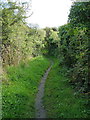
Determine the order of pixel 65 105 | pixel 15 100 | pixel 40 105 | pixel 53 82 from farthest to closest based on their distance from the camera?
pixel 53 82 < pixel 40 105 < pixel 15 100 < pixel 65 105

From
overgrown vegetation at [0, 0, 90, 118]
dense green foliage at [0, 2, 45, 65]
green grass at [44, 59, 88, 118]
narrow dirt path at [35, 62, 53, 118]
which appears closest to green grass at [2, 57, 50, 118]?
overgrown vegetation at [0, 0, 90, 118]

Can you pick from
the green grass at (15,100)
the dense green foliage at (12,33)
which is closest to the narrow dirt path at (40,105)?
the green grass at (15,100)

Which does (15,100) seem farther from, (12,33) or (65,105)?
(12,33)

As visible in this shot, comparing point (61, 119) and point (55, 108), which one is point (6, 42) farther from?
point (61, 119)

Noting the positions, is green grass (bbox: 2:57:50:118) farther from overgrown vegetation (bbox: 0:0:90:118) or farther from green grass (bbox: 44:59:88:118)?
green grass (bbox: 44:59:88:118)

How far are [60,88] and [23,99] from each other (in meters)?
3.36

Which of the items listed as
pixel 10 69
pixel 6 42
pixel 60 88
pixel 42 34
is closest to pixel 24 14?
pixel 6 42

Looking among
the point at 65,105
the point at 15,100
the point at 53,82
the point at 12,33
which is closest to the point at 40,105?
the point at 15,100

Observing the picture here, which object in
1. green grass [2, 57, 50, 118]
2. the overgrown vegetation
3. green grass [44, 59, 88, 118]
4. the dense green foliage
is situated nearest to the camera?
green grass [44, 59, 88, 118]

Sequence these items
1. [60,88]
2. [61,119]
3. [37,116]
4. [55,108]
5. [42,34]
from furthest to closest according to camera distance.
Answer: [42,34], [60,88], [55,108], [37,116], [61,119]

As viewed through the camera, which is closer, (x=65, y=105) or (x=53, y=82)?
(x=65, y=105)

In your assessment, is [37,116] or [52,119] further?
[37,116]

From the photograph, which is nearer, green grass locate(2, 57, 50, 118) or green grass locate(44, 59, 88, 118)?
green grass locate(44, 59, 88, 118)

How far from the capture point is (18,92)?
1061 cm
